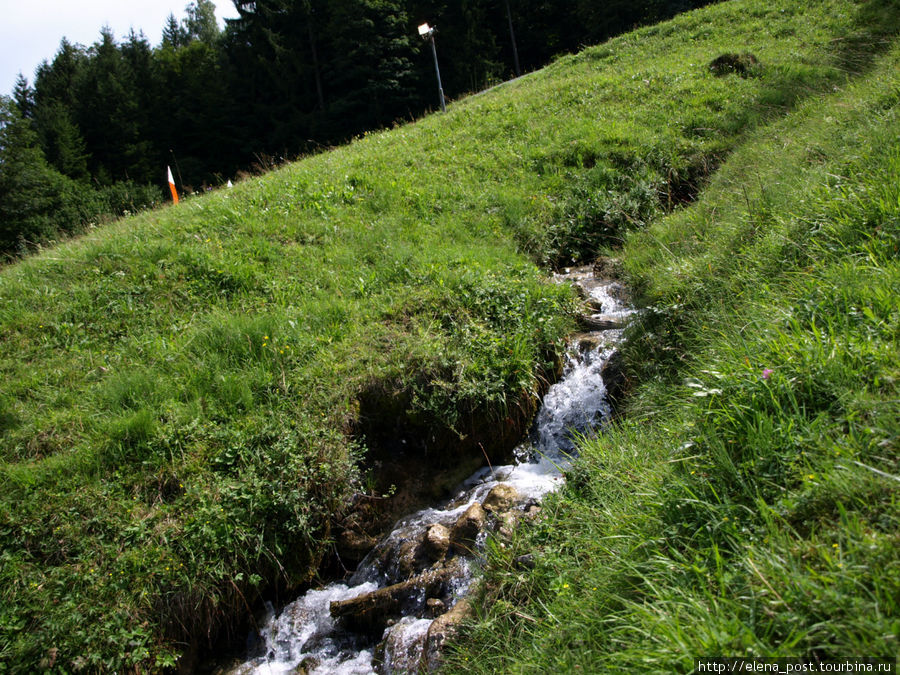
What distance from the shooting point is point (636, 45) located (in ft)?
52.6

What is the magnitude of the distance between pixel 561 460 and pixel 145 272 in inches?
244

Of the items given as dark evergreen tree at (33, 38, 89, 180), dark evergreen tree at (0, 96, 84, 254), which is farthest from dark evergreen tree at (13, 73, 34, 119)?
dark evergreen tree at (0, 96, 84, 254)

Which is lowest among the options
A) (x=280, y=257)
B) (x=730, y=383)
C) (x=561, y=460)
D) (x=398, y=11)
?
(x=561, y=460)

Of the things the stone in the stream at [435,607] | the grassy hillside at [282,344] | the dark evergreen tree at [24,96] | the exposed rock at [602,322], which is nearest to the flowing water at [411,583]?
the stone in the stream at [435,607]

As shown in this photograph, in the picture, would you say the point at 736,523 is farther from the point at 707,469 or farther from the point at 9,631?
the point at 9,631

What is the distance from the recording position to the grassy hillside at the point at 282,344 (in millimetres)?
4043

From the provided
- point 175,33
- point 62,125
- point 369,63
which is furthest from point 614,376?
point 175,33

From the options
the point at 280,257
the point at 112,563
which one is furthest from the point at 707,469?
the point at 280,257

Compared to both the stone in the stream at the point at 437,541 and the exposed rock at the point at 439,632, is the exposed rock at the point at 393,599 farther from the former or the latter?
the exposed rock at the point at 439,632

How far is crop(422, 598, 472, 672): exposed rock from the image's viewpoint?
3254mm

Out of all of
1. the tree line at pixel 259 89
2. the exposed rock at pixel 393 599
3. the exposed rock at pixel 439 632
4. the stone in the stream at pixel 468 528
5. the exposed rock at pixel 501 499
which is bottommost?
the exposed rock at pixel 393 599

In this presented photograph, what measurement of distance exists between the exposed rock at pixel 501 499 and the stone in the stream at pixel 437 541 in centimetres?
42

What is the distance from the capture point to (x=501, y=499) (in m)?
4.34

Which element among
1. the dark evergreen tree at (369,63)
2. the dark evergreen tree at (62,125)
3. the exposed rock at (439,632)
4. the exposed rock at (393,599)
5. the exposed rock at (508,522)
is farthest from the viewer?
the dark evergreen tree at (62,125)
